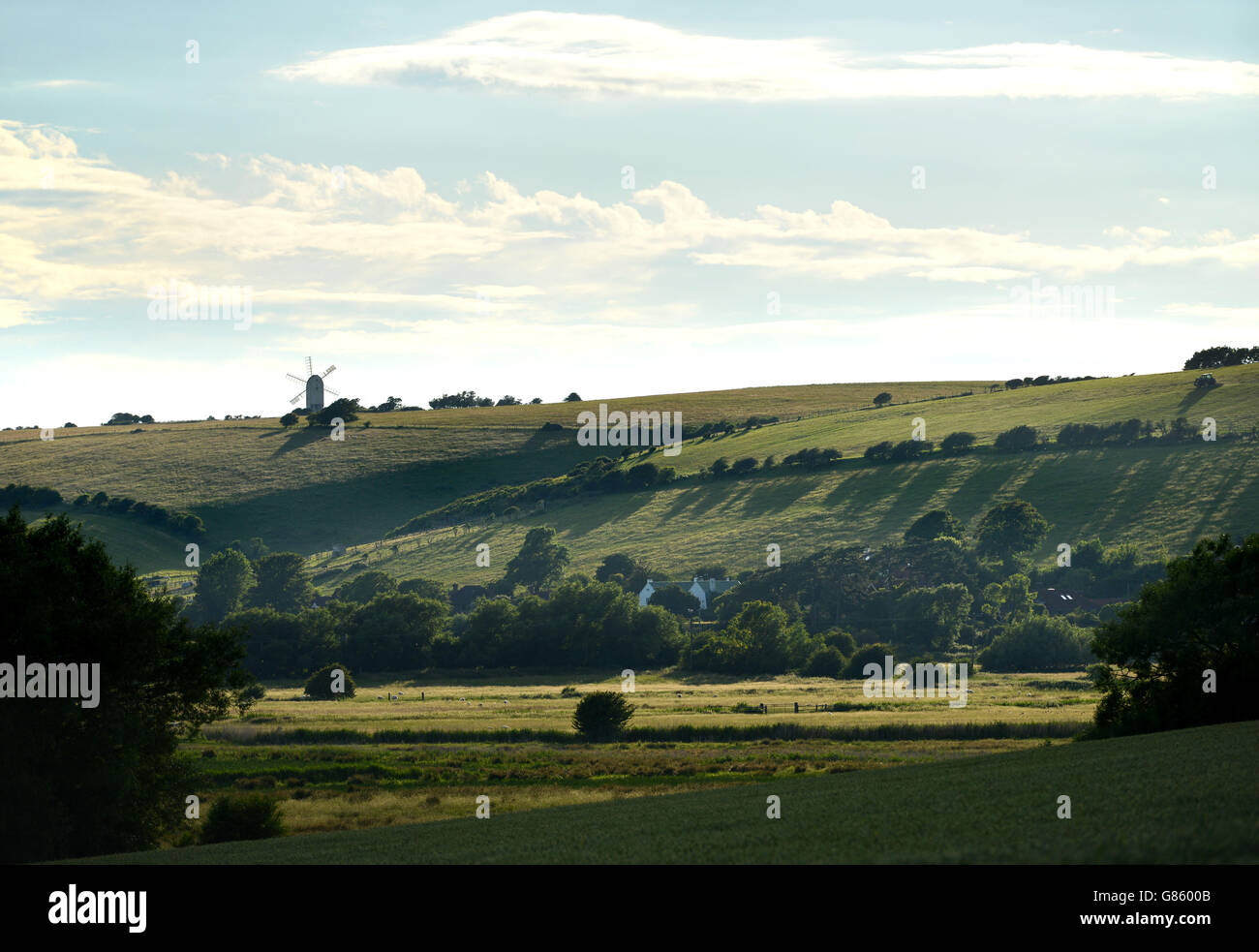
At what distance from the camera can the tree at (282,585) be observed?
5950 inches

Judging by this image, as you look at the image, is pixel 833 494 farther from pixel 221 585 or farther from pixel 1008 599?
pixel 221 585

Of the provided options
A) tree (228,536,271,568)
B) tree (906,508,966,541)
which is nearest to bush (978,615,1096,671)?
tree (906,508,966,541)

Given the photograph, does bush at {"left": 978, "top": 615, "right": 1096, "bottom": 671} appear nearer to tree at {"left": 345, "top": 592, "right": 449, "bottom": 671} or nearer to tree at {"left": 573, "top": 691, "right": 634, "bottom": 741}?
tree at {"left": 573, "top": 691, "right": 634, "bottom": 741}

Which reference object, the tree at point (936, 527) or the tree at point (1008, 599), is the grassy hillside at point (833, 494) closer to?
the tree at point (936, 527)

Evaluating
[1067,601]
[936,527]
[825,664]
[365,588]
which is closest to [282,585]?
[365,588]

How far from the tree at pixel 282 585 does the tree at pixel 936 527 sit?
81805 mm

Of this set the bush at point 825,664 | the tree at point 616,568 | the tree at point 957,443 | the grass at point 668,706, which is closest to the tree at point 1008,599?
the grass at point 668,706

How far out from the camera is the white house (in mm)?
139875

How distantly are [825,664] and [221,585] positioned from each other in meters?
87.7

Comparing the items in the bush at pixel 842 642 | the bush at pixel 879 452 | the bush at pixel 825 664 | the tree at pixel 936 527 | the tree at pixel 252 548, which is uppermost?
the bush at pixel 879 452

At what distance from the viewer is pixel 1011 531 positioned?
462 ft

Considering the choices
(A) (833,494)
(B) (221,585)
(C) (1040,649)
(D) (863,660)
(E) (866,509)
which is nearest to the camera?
(D) (863,660)

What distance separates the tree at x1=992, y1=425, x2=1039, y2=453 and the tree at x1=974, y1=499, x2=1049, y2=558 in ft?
88.6
